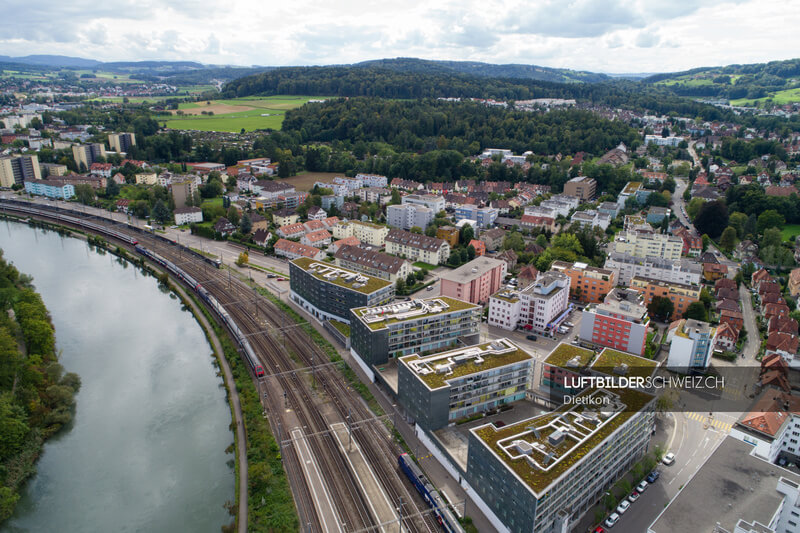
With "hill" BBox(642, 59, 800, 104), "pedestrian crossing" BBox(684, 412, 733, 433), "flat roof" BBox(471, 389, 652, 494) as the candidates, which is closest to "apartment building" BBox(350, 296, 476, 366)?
"flat roof" BBox(471, 389, 652, 494)

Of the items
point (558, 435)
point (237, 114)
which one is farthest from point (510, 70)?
point (558, 435)

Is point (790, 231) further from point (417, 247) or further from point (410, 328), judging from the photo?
point (410, 328)

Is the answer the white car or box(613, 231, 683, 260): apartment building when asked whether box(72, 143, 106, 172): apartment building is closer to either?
box(613, 231, 683, 260): apartment building

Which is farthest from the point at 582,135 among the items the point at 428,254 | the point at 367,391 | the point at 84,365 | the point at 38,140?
the point at 38,140

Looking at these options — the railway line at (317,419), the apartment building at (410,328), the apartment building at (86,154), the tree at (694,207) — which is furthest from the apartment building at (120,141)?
the tree at (694,207)

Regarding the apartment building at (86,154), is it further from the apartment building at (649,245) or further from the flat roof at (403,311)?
the apartment building at (649,245)

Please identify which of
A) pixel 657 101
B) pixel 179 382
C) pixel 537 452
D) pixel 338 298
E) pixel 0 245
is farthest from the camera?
pixel 657 101

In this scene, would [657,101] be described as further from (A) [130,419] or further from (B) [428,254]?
(A) [130,419]
